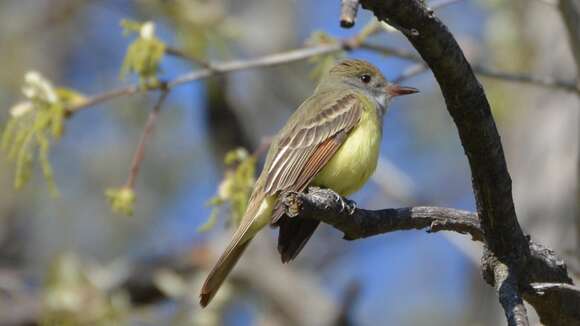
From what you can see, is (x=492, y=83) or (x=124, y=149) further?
(x=124, y=149)

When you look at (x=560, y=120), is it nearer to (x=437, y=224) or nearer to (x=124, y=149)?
(x=437, y=224)

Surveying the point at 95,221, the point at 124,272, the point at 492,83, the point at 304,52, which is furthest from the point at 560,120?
the point at 95,221

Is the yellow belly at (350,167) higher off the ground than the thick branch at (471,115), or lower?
higher

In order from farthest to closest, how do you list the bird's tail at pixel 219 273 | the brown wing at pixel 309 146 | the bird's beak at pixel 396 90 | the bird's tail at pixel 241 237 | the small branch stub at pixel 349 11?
the bird's beak at pixel 396 90
the brown wing at pixel 309 146
the bird's tail at pixel 241 237
the bird's tail at pixel 219 273
the small branch stub at pixel 349 11

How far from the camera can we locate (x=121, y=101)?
36.7 ft

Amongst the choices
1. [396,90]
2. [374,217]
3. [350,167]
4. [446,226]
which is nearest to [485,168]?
[446,226]

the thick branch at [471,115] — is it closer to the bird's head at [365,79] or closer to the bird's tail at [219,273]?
the bird's tail at [219,273]

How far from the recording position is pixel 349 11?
2781 millimetres

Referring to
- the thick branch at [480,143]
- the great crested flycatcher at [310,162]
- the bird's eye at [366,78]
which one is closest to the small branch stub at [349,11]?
the thick branch at [480,143]

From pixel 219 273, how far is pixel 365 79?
2.34m

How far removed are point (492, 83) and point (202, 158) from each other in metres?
4.77

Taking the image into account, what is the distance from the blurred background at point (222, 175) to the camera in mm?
7215

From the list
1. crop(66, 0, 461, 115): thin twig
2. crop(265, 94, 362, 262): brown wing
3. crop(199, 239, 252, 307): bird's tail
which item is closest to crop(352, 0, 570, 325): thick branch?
crop(265, 94, 362, 262): brown wing

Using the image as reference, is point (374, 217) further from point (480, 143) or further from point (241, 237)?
point (241, 237)
